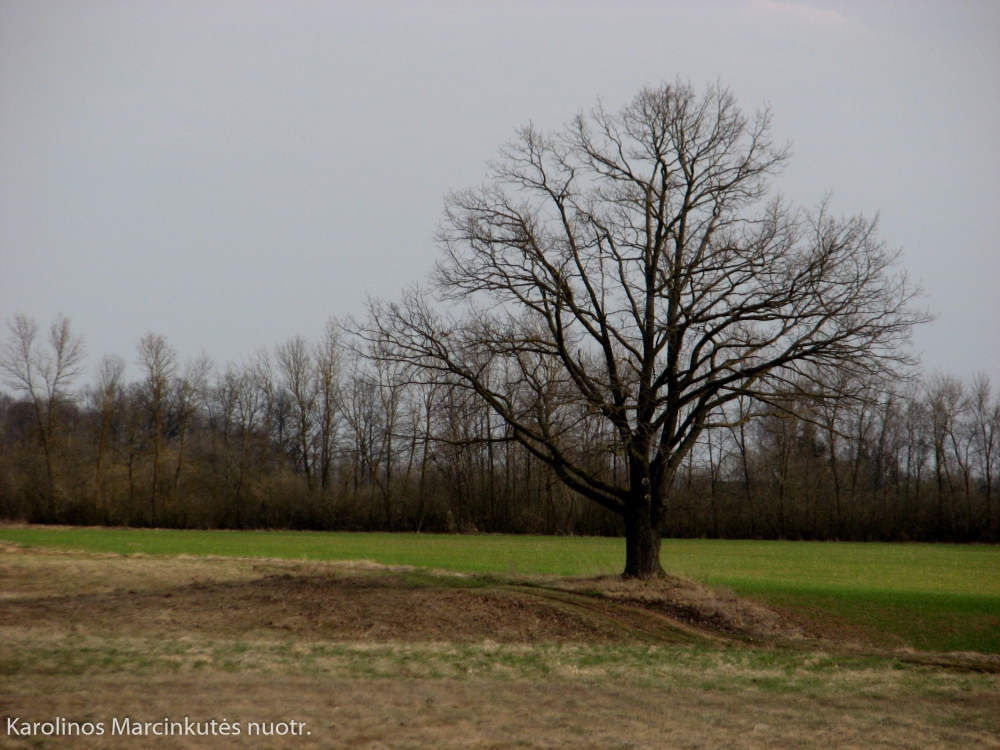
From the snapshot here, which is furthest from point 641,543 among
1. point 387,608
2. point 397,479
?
point 397,479

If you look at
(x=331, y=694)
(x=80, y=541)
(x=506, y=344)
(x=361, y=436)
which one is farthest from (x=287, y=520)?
(x=331, y=694)

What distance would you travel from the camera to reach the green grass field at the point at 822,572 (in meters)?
17.7

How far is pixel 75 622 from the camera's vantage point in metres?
14.2

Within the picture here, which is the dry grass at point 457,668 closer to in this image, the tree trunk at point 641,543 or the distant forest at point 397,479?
the tree trunk at point 641,543

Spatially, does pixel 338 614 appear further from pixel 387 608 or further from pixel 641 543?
pixel 641 543

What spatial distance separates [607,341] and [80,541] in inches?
1212

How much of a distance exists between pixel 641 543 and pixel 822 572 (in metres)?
13.4

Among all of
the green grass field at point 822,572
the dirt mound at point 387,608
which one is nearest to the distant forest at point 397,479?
the green grass field at point 822,572

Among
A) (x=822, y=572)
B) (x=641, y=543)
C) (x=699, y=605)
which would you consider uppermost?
(x=641, y=543)

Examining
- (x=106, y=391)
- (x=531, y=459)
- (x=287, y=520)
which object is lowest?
(x=287, y=520)

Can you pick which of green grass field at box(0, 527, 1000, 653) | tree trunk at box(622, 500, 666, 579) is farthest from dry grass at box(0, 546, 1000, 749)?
green grass field at box(0, 527, 1000, 653)

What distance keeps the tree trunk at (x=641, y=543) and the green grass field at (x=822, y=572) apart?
9.78 feet

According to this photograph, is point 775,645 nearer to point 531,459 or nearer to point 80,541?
point 80,541

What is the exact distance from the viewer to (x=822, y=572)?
96.3ft
